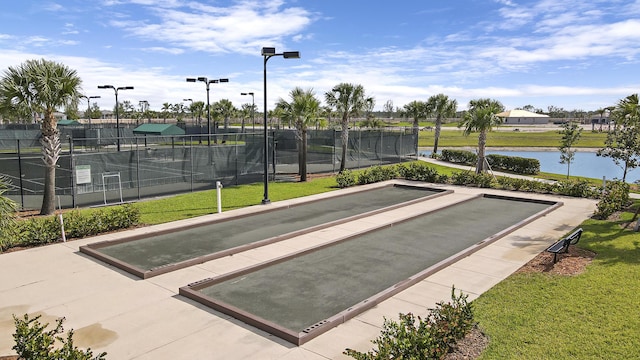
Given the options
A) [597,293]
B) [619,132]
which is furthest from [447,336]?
[619,132]

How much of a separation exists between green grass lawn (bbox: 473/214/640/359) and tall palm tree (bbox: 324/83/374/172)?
19.3 metres

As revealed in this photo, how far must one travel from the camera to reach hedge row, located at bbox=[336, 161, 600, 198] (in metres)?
21.1

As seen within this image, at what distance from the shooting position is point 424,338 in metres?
5.84

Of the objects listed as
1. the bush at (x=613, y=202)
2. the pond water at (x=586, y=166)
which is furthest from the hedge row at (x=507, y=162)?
the bush at (x=613, y=202)

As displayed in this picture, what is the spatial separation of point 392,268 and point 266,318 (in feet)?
13.1

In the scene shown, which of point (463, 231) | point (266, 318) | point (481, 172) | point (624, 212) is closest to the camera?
point (266, 318)

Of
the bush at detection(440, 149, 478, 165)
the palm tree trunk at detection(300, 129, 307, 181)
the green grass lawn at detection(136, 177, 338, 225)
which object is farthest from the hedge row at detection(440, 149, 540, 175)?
the green grass lawn at detection(136, 177, 338, 225)

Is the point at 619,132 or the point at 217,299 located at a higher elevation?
the point at 619,132

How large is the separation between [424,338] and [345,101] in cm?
2367

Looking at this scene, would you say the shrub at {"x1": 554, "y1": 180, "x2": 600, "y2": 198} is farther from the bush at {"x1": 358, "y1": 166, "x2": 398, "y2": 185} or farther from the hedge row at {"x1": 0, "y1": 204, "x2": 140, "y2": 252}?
the hedge row at {"x1": 0, "y1": 204, "x2": 140, "y2": 252}

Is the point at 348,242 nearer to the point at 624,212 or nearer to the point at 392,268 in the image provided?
the point at 392,268

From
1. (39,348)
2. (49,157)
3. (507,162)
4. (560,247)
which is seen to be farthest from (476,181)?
(39,348)

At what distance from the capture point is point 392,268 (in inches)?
425

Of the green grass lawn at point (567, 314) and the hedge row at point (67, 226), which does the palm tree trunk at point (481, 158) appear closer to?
the green grass lawn at point (567, 314)
